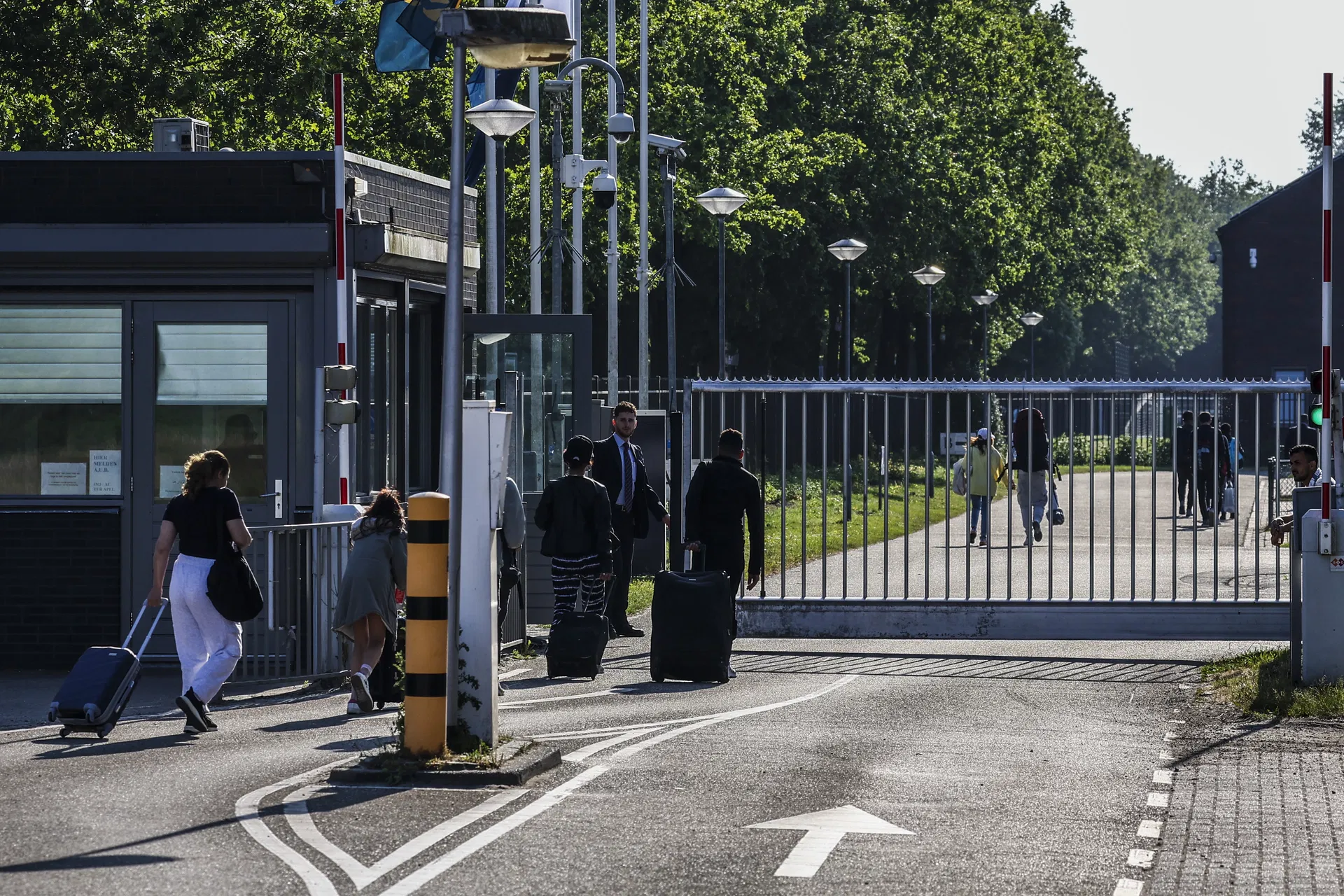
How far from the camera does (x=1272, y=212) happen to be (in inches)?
2566

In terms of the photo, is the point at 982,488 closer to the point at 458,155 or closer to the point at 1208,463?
the point at 1208,463

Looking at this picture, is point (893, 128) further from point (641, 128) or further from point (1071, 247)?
point (641, 128)

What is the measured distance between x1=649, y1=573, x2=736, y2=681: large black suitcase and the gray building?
2.61 m

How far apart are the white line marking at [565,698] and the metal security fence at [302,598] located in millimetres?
1555

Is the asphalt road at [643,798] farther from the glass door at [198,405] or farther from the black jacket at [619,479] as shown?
the glass door at [198,405]

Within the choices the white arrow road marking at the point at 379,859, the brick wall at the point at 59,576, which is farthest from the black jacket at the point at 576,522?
the white arrow road marking at the point at 379,859

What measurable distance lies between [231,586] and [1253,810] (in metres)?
5.50

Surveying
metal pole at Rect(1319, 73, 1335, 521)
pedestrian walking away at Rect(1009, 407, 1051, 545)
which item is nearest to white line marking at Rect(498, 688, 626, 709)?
pedestrian walking away at Rect(1009, 407, 1051, 545)

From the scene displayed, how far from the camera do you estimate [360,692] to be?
38.3 feet

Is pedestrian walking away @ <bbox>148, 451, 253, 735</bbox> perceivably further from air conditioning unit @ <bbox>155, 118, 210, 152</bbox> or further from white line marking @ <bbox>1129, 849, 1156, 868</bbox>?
white line marking @ <bbox>1129, 849, 1156, 868</bbox>

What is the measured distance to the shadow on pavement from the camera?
1374 centimetres

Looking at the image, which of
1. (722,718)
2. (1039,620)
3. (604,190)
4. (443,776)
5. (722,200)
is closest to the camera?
(443,776)

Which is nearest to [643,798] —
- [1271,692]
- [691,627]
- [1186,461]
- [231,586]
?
[231,586]

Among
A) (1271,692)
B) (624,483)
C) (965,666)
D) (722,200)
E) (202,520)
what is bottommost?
(965,666)
